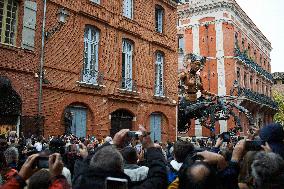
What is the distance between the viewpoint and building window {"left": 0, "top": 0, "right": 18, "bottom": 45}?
12562 mm

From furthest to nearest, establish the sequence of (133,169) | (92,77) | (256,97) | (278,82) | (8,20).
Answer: (278,82), (256,97), (92,77), (8,20), (133,169)

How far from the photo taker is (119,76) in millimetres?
17016

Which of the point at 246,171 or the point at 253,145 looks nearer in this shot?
the point at 246,171

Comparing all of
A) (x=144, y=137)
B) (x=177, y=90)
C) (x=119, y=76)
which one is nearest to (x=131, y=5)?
(x=119, y=76)

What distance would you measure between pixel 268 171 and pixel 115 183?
1158mm

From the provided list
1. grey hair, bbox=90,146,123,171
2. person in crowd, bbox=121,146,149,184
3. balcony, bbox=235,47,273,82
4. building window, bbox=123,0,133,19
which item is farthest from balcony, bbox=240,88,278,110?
grey hair, bbox=90,146,123,171

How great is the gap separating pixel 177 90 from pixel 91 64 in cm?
696

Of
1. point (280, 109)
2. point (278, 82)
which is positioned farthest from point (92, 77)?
point (278, 82)

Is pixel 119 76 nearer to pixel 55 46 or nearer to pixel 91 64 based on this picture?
pixel 91 64

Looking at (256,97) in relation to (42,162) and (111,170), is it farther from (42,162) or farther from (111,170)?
(111,170)

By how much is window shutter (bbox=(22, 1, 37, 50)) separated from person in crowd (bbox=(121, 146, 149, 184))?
33.4 ft

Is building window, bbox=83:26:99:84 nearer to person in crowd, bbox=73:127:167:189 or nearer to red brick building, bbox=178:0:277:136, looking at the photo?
person in crowd, bbox=73:127:167:189

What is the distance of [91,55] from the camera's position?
52.5 ft

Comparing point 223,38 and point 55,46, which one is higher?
point 223,38
